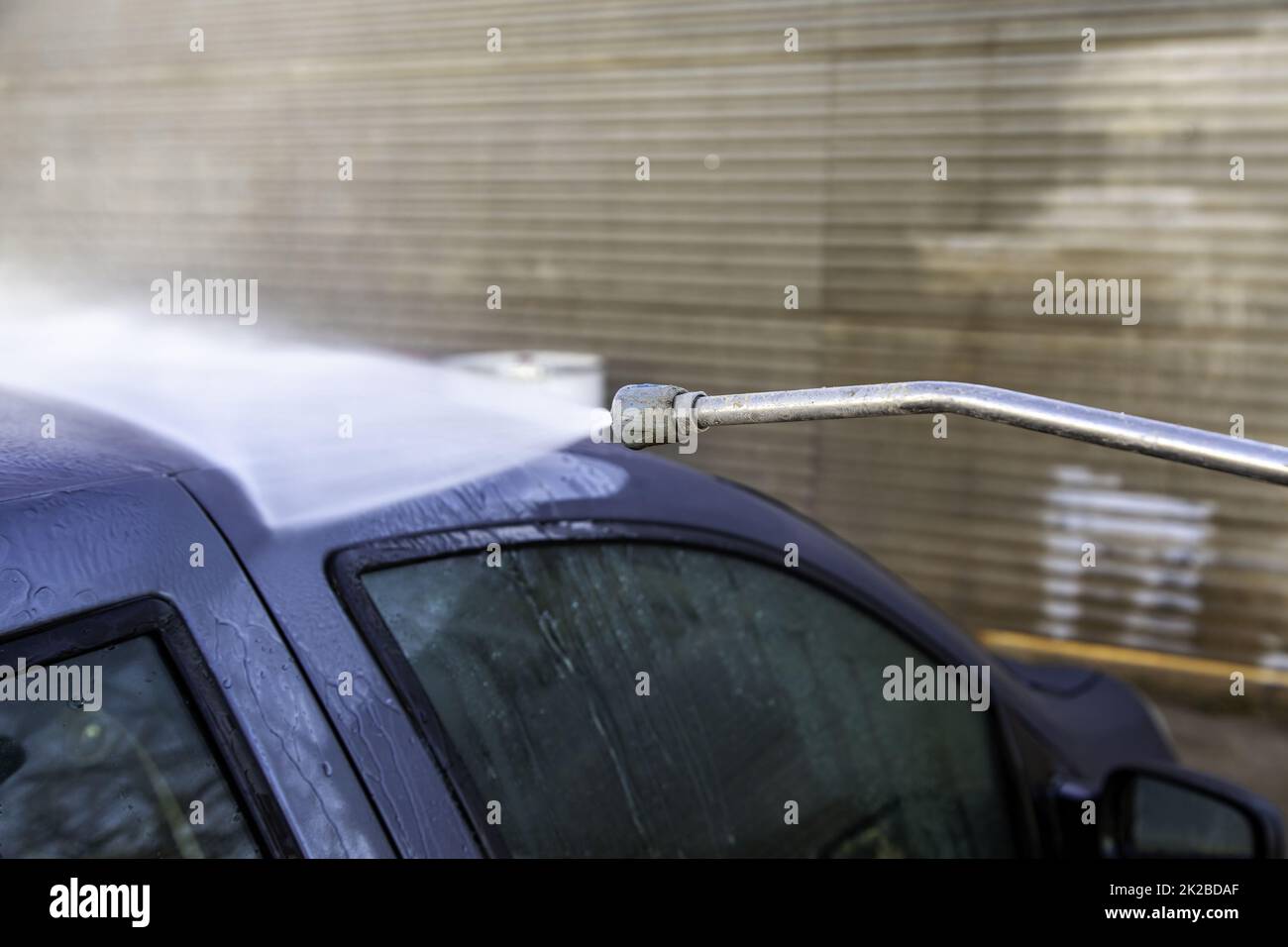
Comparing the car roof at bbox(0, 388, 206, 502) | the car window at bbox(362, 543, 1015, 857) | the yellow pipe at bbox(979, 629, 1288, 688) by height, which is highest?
the car roof at bbox(0, 388, 206, 502)

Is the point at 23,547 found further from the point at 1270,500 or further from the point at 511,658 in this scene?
the point at 1270,500

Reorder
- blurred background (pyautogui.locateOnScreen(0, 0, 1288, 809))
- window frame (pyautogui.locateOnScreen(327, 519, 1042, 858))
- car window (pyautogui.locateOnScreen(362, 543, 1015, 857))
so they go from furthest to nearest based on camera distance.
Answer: blurred background (pyautogui.locateOnScreen(0, 0, 1288, 809))
car window (pyautogui.locateOnScreen(362, 543, 1015, 857))
window frame (pyautogui.locateOnScreen(327, 519, 1042, 858))

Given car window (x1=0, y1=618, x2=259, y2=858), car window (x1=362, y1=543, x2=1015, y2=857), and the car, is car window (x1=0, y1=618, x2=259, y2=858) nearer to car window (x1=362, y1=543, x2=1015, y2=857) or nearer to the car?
the car

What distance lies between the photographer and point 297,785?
1.05 metres

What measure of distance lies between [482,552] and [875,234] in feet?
15.1

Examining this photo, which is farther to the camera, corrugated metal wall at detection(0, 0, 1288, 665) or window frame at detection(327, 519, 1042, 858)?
corrugated metal wall at detection(0, 0, 1288, 665)

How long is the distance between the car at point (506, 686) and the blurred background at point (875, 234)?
10.8 feet

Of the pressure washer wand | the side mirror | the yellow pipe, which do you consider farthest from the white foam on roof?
the yellow pipe

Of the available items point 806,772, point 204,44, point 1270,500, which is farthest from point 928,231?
point 204,44

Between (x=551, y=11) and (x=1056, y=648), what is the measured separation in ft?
13.7

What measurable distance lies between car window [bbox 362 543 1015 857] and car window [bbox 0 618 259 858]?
9.8 inches

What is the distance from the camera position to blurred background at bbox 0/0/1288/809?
Answer: 16.3 ft

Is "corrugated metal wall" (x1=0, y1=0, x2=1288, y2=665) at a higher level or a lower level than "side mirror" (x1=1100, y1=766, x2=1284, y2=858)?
higher

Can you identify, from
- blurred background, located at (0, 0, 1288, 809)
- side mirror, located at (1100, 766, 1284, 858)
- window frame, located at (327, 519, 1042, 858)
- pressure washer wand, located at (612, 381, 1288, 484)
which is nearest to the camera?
pressure washer wand, located at (612, 381, 1288, 484)
